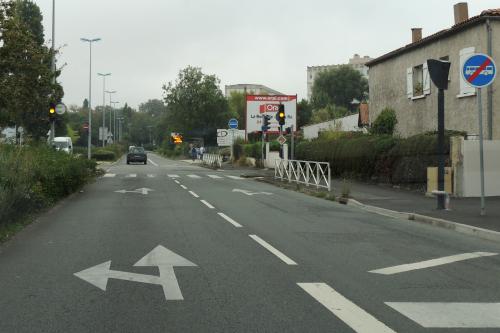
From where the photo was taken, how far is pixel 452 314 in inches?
196

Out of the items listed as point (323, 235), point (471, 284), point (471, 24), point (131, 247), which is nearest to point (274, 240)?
point (323, 235)

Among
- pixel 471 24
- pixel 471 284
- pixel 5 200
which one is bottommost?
pixel 471 284

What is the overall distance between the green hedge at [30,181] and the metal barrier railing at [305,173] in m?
8.51

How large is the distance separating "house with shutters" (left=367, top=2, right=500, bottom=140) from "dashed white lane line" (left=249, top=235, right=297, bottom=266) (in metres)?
13.1

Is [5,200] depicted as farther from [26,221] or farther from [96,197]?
[96,197]

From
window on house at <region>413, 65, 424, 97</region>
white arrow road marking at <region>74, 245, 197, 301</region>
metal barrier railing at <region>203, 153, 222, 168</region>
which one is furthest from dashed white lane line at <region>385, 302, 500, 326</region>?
metal barrier railing at <region>203, 153, 222, 168</region>

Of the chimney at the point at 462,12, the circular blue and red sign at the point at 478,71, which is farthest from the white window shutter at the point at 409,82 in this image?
the circular blue and red sign at the point at 478,71

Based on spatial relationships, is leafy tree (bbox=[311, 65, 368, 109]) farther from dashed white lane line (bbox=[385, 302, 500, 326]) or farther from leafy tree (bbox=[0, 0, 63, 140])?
dashed white lane line (bbox=[385, 302, 500, 326])

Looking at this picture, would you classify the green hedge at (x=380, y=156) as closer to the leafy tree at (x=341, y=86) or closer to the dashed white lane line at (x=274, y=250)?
the dashed white lane line at (x=274, y=250)

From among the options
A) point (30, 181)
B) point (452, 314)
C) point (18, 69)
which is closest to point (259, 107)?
point (18, 69)

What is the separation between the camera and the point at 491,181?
1667cm

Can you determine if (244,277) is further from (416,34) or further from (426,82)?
(416,34)

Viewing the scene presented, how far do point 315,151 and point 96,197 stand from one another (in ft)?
48.1

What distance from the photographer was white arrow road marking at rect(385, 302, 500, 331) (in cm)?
468
